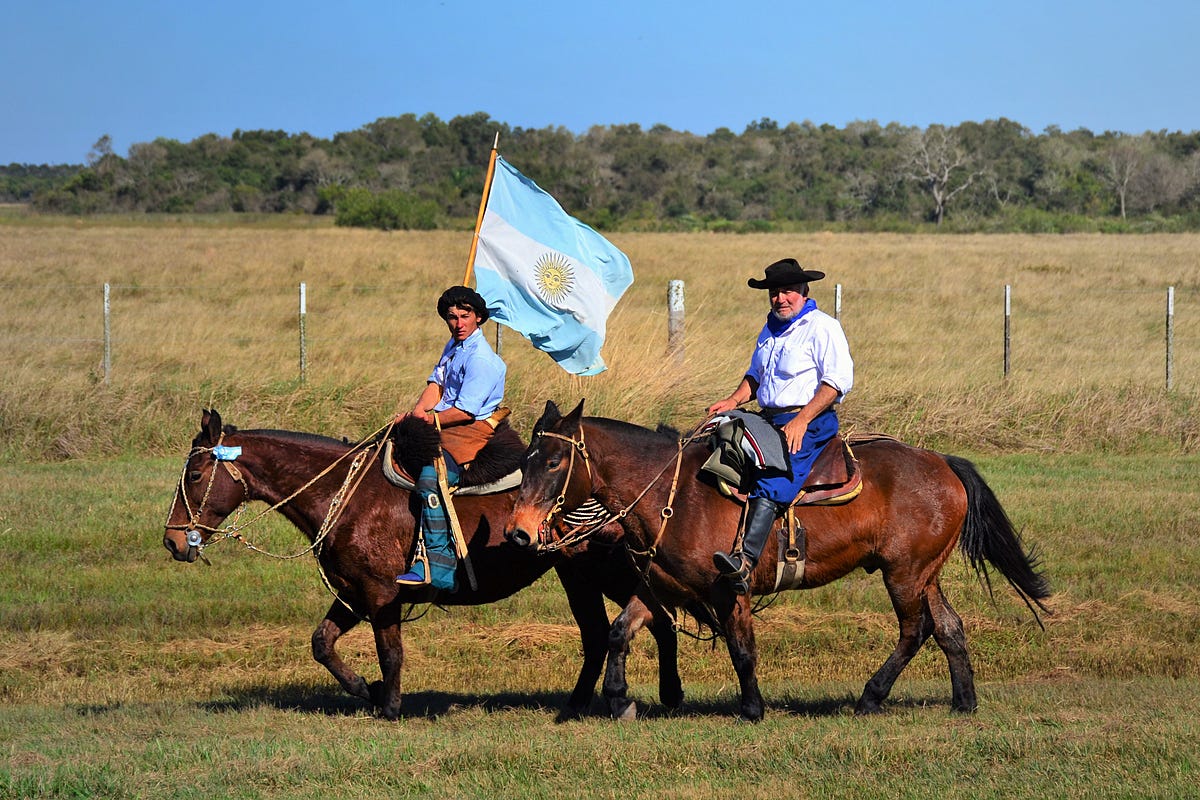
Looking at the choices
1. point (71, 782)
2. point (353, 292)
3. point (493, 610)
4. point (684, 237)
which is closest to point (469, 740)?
point (71, 782)

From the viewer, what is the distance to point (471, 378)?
794 centimetres

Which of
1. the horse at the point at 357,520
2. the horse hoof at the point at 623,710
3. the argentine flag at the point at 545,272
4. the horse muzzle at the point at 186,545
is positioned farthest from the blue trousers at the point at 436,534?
the argentine flag at the point at 545,272

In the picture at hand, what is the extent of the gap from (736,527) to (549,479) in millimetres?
1180

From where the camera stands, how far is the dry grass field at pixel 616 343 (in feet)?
52.6

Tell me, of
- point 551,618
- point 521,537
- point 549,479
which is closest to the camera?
point 521,537

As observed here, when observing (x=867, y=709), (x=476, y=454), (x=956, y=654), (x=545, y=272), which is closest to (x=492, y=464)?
(x=476, y=454)

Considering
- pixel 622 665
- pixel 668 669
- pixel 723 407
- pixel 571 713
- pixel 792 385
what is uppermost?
pixel 792 385

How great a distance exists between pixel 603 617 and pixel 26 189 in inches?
5396

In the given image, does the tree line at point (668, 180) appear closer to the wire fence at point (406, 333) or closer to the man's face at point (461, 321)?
the wire fence at point (406, 333)

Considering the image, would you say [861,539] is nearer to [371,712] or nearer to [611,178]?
[371,712]

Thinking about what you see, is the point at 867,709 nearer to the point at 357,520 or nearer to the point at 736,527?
the point at 736,527

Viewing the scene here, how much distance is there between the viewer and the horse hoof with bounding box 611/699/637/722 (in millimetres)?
7715

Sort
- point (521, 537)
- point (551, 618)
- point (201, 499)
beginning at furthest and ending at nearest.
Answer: point (551, 618) < point (201, 499) < point (521, 537)

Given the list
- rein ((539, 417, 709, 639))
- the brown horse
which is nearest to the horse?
rein ((539, 417, 709, 639))
